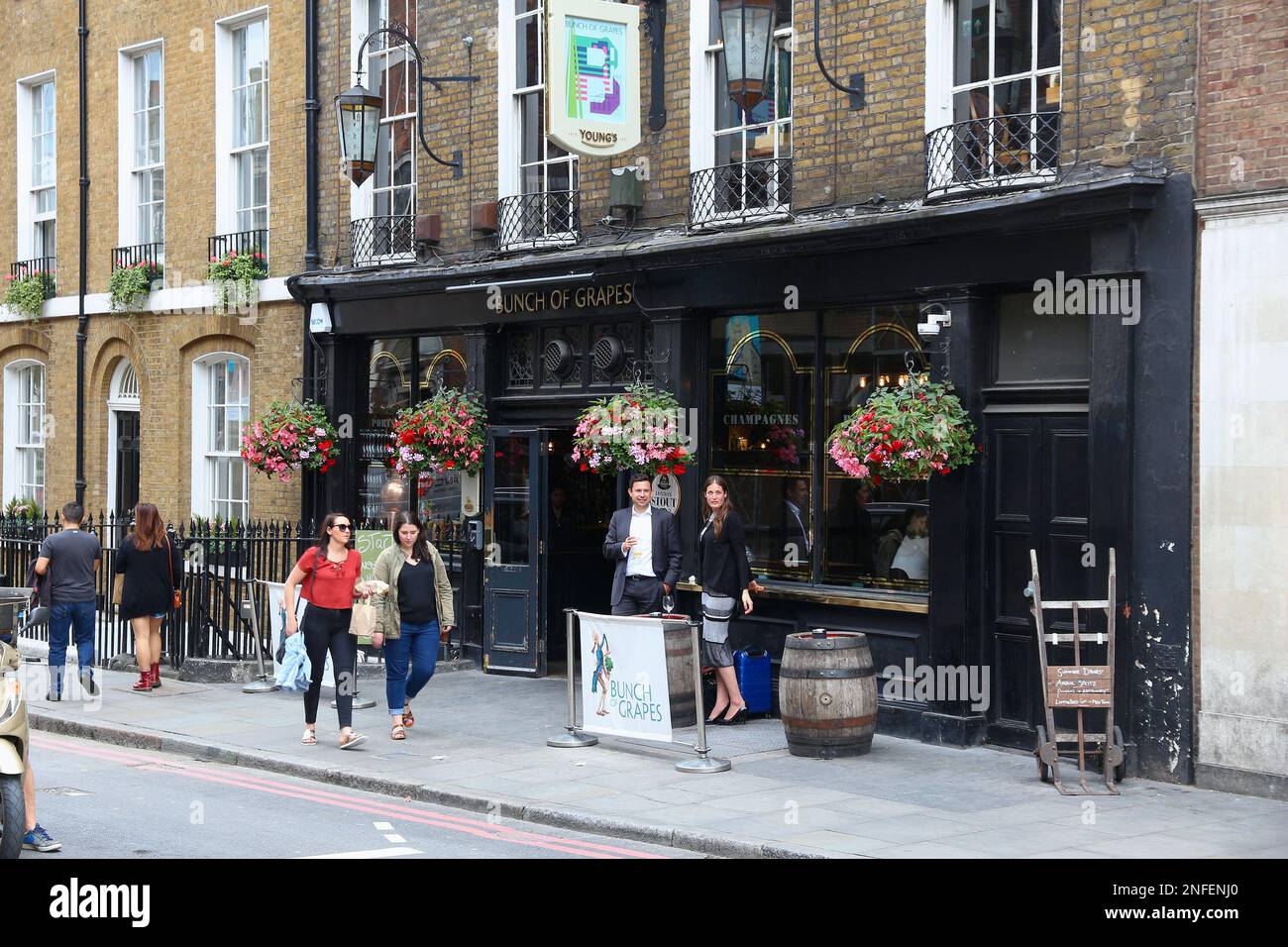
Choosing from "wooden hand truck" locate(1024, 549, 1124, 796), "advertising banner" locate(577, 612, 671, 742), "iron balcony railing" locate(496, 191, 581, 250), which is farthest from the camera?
"iron balcony railing" locate(496, 191, 581, 250)

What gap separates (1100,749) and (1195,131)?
4.09 meters

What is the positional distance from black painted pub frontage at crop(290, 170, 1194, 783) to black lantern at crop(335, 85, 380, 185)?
1.18m

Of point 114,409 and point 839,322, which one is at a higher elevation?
point 839,322

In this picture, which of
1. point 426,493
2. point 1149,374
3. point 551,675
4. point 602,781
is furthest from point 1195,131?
point 426,493

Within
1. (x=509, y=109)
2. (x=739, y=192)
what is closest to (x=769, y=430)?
(x=739, y=192)

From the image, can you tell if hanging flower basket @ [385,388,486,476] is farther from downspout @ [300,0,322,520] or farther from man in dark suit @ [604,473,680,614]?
man in dark suit @ [604,473,680,614]

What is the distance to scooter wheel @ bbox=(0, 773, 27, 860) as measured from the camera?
753 centimetres

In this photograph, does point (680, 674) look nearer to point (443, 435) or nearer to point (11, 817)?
point (11, 817)

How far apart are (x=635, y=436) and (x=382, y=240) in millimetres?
5275

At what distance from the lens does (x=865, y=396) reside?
12.4m

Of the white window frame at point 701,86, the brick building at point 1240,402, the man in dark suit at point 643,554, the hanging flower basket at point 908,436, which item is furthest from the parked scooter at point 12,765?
the white window frame at point 701,86

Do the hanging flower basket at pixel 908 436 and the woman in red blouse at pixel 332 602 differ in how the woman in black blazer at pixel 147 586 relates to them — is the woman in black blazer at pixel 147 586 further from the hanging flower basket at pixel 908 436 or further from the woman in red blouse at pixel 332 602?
the hanging flower basket at pixel 908 436

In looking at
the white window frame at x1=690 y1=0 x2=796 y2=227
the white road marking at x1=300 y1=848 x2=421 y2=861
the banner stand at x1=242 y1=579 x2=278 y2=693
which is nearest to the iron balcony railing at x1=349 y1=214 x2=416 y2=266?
the banner stand at x1=242 y1=579 x2=278 y2=693

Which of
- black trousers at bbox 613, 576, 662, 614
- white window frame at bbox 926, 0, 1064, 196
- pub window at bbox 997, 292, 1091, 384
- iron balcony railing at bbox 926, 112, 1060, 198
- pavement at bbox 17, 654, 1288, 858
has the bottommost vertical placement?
pavement at bbox 17, 654, 1288, 858
